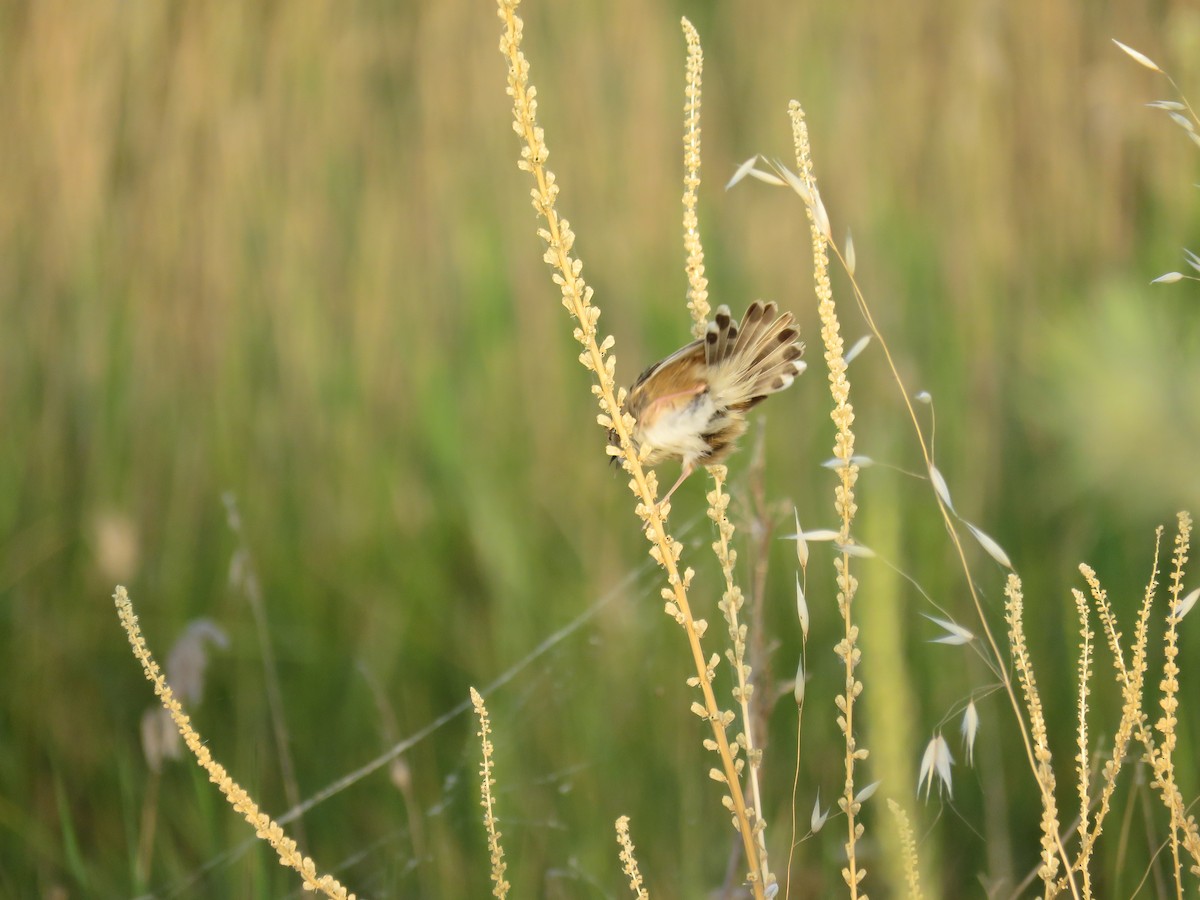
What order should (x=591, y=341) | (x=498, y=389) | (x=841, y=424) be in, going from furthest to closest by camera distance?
(x=498, y=389) → (x=841, y=424) → (x=591, y=341)

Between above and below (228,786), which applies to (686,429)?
above

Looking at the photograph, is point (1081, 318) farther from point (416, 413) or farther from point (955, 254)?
point (416, 413)

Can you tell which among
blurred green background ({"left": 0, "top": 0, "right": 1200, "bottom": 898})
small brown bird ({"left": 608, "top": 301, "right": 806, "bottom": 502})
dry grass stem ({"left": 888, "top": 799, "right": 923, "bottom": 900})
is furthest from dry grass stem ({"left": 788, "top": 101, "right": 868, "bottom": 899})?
blurred green background ({"left": 0, "top": 0, "right": 1200, "bottom": 898})

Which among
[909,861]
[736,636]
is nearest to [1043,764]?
[909,861]

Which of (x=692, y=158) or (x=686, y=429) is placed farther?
(x=686, y=429)

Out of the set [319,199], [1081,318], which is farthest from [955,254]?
[319,199]

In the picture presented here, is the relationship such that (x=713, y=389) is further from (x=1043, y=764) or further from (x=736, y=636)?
(x=1043, y=764)

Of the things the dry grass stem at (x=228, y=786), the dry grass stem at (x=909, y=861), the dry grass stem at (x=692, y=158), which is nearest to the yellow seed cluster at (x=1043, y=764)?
the dry grass stem at (x=909, y=861)
